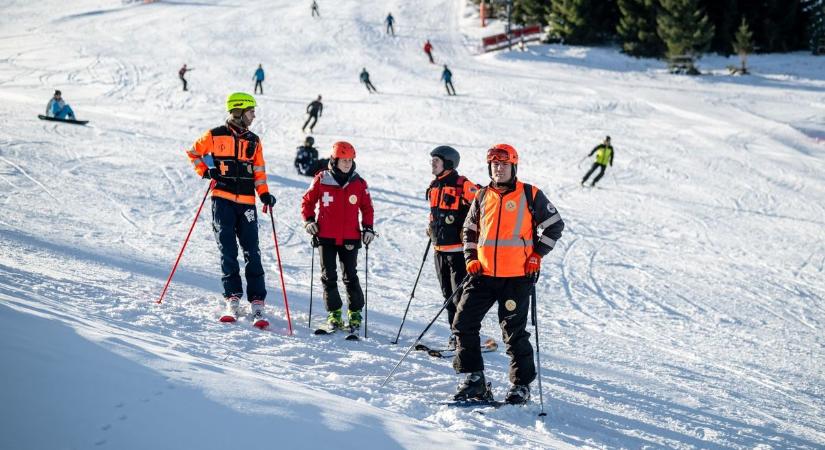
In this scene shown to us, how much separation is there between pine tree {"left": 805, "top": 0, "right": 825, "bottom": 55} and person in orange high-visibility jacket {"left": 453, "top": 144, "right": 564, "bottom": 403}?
37381mm

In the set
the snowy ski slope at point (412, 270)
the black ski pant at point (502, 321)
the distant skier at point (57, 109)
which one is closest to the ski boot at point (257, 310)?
the snowy ski slope at point (412, 270)

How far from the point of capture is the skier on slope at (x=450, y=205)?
5.69 m

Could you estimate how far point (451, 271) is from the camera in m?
5.81

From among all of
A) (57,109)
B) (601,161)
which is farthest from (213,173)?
(57,109)

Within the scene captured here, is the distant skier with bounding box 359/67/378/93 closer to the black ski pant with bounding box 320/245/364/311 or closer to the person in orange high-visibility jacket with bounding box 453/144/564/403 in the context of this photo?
the black ski pant with bounding box 320/245/364/311

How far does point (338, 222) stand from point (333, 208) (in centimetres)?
14

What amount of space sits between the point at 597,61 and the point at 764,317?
2764 centimetres

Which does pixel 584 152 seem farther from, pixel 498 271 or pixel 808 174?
pixel 498 271

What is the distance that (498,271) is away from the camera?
4.58 metres

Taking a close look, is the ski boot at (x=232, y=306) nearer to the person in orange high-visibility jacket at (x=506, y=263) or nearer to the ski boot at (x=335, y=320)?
the ski boot at (x=335, y=320)

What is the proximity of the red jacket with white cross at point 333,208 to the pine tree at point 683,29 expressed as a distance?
30403 millimetres

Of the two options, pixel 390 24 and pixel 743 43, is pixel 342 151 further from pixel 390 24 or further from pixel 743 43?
pixel 390 24

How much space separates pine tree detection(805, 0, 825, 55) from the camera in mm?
34000

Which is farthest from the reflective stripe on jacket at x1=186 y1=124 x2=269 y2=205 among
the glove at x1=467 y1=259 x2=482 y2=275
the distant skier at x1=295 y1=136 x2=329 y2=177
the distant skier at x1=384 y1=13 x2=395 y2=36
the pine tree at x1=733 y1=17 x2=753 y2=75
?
the distant skier at x1=384 y1=13 x2=395 y2=36
